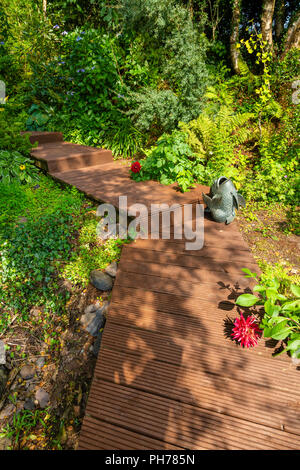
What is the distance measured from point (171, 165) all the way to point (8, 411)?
4094 millimetres

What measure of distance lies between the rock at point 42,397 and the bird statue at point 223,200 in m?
3.08

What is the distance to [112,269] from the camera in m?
3.11

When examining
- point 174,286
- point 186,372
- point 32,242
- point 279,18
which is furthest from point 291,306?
point 279,18

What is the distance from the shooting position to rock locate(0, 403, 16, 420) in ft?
7.07

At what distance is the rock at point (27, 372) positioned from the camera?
2.39 metres

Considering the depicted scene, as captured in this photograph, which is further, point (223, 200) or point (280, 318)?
point (223, 200)

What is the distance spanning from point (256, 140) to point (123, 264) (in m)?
4.92

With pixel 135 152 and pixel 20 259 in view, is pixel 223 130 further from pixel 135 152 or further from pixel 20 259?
pixel 20 259

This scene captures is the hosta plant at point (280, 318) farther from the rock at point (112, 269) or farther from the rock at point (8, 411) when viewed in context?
the rock at point (8, 411)

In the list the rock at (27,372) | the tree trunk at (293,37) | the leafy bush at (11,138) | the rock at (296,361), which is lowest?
the rock at (27,372)

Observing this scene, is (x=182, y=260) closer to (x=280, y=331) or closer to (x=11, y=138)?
(x=280, y=331)

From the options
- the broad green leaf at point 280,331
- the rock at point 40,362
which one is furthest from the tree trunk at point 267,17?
the rock at point 40,362

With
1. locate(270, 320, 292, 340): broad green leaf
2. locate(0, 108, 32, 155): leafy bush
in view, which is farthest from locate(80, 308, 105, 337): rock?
locate(0, 108, 32, 155): leafy bush

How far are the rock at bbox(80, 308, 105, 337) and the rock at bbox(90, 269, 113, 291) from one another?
0.93 feet
